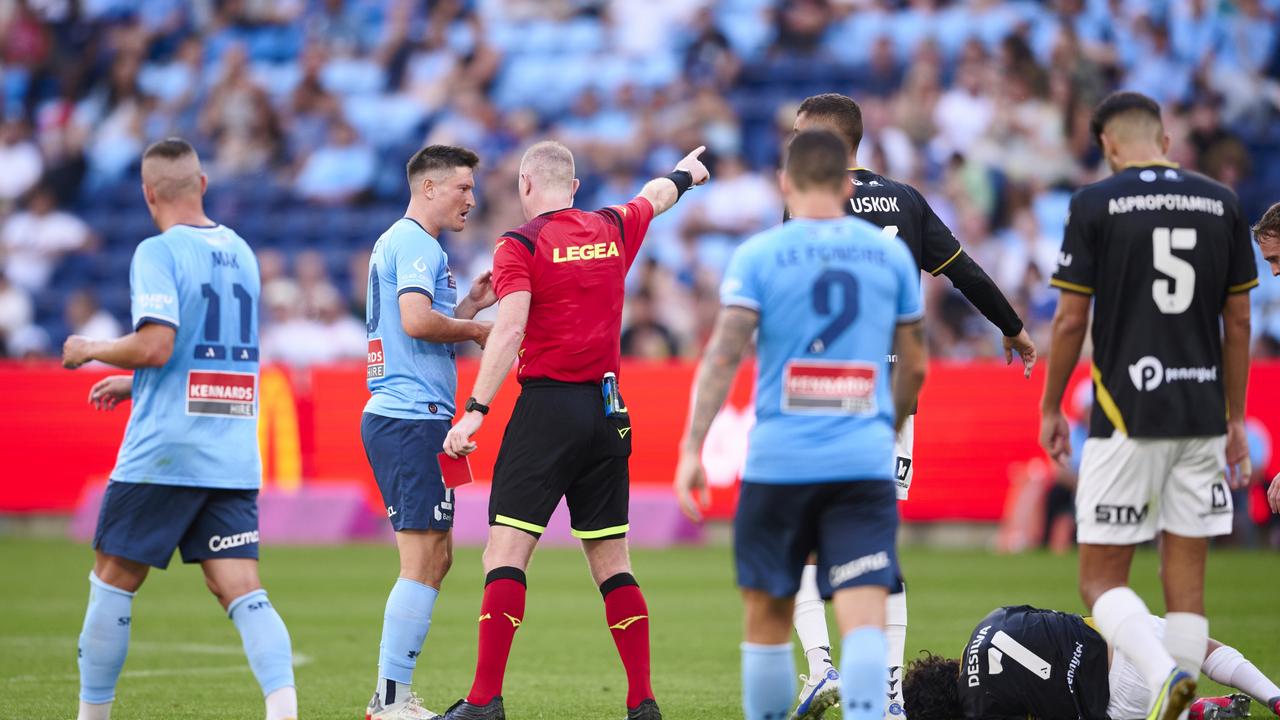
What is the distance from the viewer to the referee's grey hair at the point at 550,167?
7840mm


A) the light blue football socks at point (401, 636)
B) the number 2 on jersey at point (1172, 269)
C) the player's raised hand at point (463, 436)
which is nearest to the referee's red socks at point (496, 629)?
the light blue football socks at point (401, 636)

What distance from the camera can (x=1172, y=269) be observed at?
6441 mm

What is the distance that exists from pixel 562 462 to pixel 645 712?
1.25m

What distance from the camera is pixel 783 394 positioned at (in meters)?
5.93

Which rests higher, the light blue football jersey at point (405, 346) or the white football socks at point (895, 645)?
the light blue football jersey at point (405, 346)

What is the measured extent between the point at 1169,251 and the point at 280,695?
163 inches

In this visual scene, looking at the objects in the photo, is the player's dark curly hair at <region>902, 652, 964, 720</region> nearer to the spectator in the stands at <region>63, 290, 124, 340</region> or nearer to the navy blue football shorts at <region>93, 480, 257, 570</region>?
the navy blue football shorts at <region>93, 480, 257, 570</region>

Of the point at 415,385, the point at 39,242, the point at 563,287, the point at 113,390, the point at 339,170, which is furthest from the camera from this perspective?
the point at 339,170

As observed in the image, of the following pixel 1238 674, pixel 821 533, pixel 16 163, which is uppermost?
pixel 16 163

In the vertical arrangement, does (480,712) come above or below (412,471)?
below

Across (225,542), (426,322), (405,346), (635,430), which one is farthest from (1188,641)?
(635,430)

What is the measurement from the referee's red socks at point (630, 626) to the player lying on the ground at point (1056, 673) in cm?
155

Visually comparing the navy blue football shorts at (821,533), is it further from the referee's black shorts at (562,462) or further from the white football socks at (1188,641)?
the referee's black shorts at (562,462)

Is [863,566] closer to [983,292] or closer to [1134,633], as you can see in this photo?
[1134,633]
